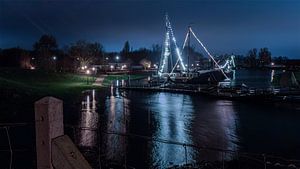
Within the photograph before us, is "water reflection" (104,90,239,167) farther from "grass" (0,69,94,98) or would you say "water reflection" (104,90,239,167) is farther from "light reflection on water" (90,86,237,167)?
"grass" (0,69,94,98)

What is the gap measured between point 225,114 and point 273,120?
21.7 ft

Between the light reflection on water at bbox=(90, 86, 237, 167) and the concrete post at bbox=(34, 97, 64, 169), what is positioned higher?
the concrete post at bbox=(34, 97, 64, 169)

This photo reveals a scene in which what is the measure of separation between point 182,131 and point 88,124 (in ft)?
32.3

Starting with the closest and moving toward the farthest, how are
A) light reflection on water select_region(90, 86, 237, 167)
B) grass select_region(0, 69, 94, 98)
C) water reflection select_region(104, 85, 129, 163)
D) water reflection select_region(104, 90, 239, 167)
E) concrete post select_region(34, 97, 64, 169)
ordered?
concrete post select_region(34, 97, 64, 169)
water reflection select_region(104, 85, 129, 163)
light reflection on water select_region(90, 86, 237, 167)
water reflection select_region(104, 90, 239, 167)
grass select_region(0, 69, 94, 98)

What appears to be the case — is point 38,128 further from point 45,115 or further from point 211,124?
point 211,124

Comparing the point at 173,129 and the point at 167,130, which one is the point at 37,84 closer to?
the point at 173,129

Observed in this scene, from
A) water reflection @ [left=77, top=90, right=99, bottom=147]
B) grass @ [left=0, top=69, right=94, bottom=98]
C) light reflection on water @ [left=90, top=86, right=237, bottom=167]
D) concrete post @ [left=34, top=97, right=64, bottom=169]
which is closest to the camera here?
concrete post @ [left=34, top=97, right=64, bottom=169]

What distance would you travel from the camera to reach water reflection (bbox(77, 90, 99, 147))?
2755 centimetres

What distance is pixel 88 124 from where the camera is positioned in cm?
3716

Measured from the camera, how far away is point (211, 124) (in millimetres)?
39875

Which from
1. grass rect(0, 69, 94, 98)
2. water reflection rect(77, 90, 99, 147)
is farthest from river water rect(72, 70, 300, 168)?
grass rect(0, 69, 94, 98)

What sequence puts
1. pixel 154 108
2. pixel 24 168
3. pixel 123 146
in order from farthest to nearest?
1. pixel 154 108
2. pixel 123 146
3. pixel 24 168

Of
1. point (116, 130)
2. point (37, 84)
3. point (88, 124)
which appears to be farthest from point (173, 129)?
point (37, 84)

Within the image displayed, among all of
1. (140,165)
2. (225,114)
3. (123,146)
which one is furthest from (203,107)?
(140,165)
